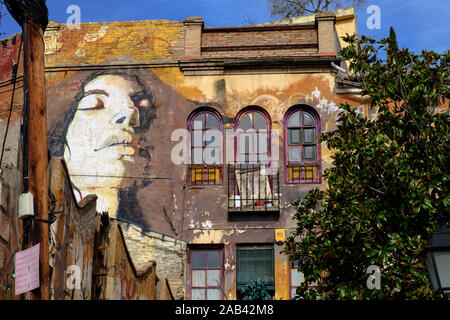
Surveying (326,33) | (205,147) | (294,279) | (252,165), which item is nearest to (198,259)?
(294,279)

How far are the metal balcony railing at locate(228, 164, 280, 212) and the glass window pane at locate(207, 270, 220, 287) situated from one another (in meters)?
1.59

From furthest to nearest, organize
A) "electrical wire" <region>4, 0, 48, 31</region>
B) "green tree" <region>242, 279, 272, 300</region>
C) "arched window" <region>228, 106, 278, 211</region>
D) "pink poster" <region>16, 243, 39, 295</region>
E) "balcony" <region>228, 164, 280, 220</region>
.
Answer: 1. "arched window" <region>228, 106, 278, 211</region>
2. "balcony" <region>228, 164, 280, 220</region>
3. "green tree" <region>242, 279, 272, 300</region>
4. "electrical wire" <region>4, 0, 48, 31</region>
5. "pink poster" <region>16, 243, 39, 295</region>

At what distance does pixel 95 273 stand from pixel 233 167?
6.40 metres

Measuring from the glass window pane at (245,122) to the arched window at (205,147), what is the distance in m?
0.52

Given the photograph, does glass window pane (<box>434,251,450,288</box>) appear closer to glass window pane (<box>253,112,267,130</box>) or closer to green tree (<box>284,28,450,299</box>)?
green tree (<box>284,28,450,299</box>)

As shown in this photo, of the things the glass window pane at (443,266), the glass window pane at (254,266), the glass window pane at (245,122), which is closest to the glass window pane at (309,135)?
the glass window pane at (245,122)

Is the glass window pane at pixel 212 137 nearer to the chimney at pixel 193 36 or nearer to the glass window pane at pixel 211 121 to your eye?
the glass window pane at pixel 211 121

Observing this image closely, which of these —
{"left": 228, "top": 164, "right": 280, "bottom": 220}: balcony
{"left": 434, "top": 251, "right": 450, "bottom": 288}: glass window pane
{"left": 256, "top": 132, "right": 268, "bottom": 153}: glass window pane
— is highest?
{"left": 256, "top": 132, "right": 268, "bottom": 153}: glass window pane

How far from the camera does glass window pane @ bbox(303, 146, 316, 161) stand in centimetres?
1958

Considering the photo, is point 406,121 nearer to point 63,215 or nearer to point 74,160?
point 63,215

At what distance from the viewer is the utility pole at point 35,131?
9719 millimetres

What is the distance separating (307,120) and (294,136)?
59cm

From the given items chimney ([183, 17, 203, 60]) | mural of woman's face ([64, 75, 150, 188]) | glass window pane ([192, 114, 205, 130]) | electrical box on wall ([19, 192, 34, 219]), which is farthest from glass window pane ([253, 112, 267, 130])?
electrical box on wall ([19, 192, 34, 219])

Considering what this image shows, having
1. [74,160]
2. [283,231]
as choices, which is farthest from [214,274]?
[74,160]
